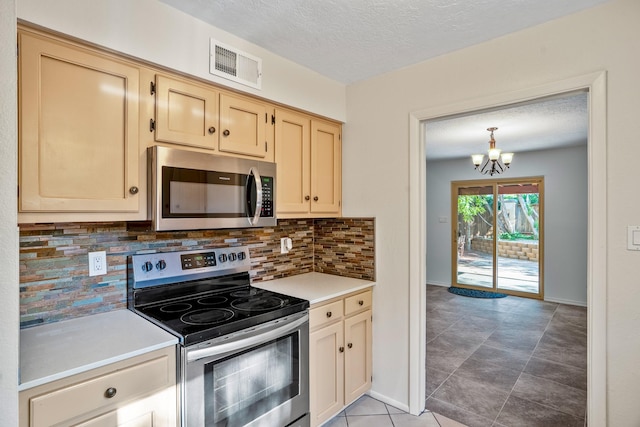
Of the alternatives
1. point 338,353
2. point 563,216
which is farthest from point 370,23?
point 563,216

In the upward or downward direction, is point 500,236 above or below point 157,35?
below

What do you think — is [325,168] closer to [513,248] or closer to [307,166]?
[307,166]

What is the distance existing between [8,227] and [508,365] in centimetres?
368

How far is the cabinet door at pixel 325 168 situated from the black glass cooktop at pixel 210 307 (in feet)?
2.56

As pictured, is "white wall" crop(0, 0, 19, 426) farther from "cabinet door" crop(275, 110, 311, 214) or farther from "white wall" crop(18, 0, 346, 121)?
"cabinet door" crop(275, 110, 311, 214)

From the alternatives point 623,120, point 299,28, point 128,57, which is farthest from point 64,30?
point 623,120

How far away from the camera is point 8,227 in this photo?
0.96 metres

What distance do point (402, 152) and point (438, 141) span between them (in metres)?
2.64

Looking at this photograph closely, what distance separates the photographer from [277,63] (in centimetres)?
223

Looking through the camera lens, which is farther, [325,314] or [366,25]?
[325,314]

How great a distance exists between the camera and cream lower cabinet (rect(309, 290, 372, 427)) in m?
2.08

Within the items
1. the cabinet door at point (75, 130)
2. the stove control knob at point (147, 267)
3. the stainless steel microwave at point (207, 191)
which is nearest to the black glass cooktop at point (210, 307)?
the stove control knob at point (147, 267)

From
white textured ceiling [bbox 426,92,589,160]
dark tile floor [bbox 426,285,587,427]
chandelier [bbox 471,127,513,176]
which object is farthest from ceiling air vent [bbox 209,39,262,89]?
chandelier [bbox 471,127,513,176]

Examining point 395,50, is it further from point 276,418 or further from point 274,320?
point 276,418
